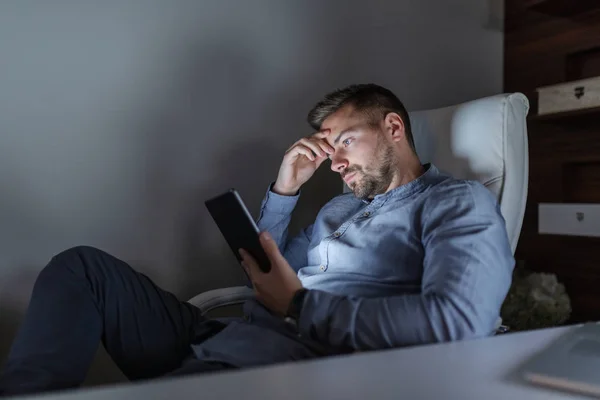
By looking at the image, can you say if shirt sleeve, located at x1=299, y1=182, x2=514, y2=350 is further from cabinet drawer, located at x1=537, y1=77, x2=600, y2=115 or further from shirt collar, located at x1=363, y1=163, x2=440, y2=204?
cabinet drawer, located at x1=537, y1=77, x2=600, y2=115

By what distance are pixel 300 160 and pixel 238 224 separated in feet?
1.48

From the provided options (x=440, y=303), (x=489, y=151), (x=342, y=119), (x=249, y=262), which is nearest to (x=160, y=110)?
(x=342, y=119)

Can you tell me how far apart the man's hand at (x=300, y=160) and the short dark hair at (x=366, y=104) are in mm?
59

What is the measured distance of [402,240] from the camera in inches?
44.7

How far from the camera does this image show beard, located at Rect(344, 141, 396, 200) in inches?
51.2

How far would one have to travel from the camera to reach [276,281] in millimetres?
1019

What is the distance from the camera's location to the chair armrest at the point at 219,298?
1.37m

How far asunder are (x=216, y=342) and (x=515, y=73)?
1.55 metres

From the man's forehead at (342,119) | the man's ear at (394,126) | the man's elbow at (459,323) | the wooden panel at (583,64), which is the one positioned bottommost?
the wooden panel at (583,64)

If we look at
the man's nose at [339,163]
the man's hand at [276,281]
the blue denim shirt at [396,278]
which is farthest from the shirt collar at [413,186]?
the man's hand at [276,281]

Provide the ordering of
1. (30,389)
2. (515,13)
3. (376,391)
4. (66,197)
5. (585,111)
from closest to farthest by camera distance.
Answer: (376,391), (30,389), (66,197), (585,111), (515,13)

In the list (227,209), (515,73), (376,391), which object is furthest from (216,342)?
(515,73)

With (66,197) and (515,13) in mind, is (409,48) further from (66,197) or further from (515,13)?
(66,197)

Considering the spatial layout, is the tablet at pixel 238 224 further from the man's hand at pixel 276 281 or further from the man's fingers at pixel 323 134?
the man's fingers at pixel 323 134
